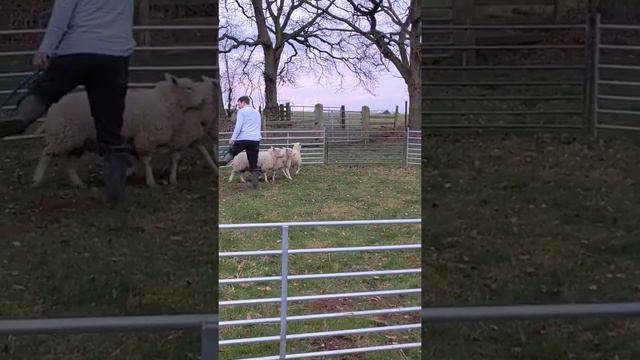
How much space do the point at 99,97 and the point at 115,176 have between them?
19 cm

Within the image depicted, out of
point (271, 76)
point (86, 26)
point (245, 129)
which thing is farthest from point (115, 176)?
Answer: point (245, 129)

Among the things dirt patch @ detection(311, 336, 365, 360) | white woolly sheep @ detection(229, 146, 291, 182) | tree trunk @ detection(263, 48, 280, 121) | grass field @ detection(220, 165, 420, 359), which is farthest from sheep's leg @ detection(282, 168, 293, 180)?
dirt patch @ detection(311, 336, 365, 360)

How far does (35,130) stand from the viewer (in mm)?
1555

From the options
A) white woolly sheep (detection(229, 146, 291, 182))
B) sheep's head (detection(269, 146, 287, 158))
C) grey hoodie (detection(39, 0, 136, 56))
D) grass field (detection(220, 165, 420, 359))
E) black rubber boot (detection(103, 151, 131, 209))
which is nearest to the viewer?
grey hoodie (detection(39, 0, 136, 56))

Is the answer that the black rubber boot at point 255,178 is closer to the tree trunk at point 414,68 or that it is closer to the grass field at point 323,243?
the grass field at point 323,243

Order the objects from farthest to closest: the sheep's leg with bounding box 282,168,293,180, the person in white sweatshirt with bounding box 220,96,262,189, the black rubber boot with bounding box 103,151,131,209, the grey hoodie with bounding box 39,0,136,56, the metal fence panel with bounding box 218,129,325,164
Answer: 1. the sheep's leg with bounding box 282,168,293,180
2. the metal fence panel with bounding box 218,129,325,164
3. the person in white sweatshirt with bounding box 220,96,262,189
4. the black rubber boot with bounding box 103,151,131,209
5. the grey hoodie with bounding box 39,0,136,56

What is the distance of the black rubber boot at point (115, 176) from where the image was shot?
159 cm

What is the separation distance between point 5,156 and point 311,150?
11445mm

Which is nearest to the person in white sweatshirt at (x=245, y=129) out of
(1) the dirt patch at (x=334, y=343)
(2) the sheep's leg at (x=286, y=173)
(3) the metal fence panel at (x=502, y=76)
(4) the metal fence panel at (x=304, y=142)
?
(1) the dirt patch at (x=334, y=343)

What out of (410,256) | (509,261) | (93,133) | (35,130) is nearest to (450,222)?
(509,261)

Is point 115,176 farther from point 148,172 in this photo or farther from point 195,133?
point 195,133

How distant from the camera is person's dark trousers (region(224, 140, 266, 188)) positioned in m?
6.12

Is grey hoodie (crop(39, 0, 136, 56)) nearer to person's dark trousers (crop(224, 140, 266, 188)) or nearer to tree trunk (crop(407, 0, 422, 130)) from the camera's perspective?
tree trunk (crop(407, 0, 422, 130))

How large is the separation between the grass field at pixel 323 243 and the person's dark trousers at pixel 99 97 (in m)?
2.48
